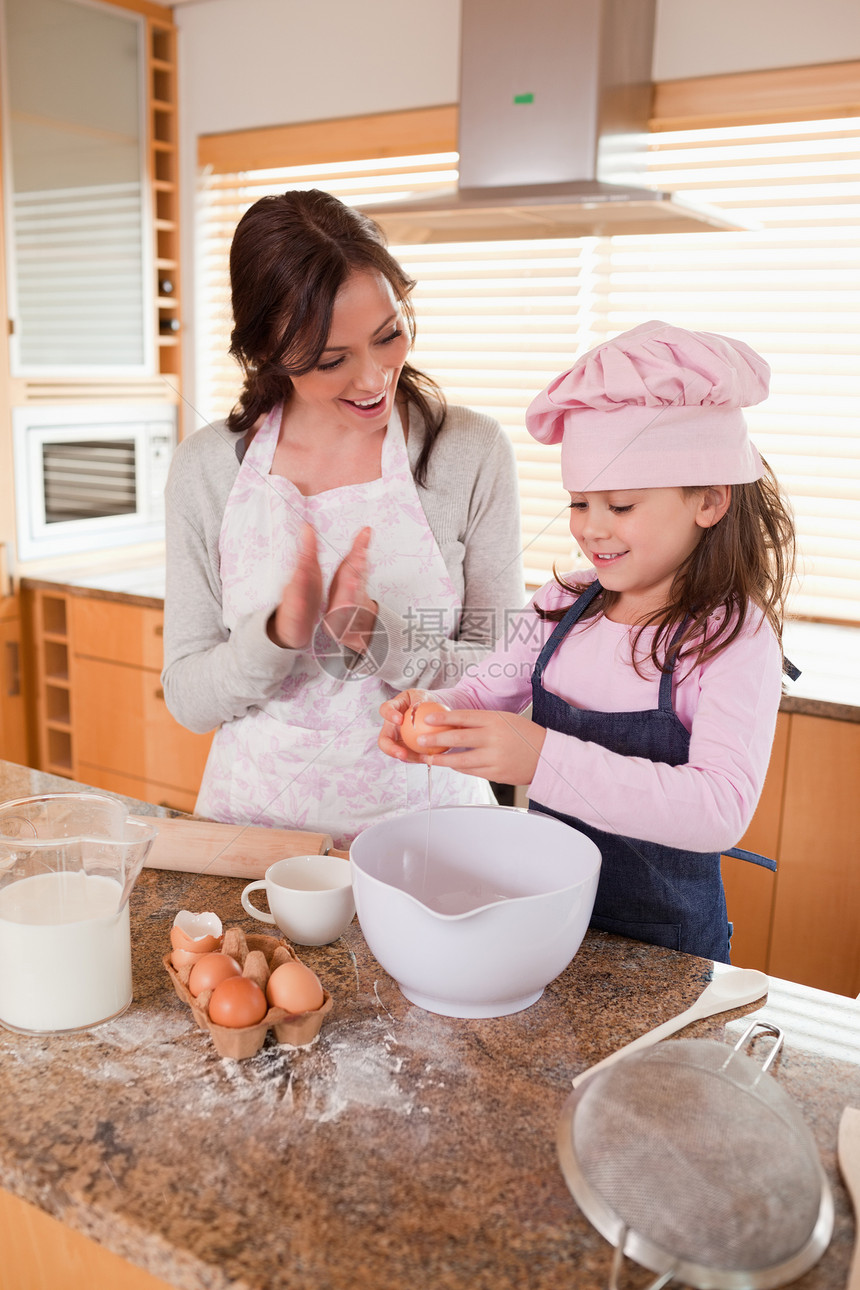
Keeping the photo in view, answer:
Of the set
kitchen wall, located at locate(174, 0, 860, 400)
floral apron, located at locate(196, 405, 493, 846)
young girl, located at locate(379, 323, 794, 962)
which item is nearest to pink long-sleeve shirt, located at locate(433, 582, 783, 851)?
young girl, located at locate(379, 323, 794, 962)

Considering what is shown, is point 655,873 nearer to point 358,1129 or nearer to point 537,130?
point 358,1129

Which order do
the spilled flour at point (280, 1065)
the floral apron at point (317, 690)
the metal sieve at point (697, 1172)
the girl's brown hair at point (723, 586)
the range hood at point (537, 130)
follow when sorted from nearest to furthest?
the metal sieve at point (697, 1172) → the spilled flour at point (280, 1065) → the girl's brown hair at point (723, 586) → the floral apron at point (317, 690) → the range hood at point (537, 130)

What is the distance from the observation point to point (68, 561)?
2924mm

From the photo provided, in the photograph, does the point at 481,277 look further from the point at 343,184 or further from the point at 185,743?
the point at 185,743

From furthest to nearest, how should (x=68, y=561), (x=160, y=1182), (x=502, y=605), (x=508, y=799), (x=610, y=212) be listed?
(x=68, y=561)
(x=508, y=799)
(x=610, y=212)
(x=502, y=605)
(x=160, y=1182)

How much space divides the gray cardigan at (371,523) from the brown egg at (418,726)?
339 mm

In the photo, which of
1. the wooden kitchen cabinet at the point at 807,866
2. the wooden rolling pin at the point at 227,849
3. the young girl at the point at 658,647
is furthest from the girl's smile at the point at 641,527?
the wooden kitchen cabinet at the point at 807,866

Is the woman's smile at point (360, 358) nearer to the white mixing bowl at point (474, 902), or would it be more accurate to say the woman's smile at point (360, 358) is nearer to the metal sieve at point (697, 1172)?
the white mixing bowl at point (474, 902)

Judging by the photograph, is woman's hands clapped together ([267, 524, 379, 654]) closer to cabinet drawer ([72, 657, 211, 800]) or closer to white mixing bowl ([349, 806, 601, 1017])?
white mixing bowl ([349, 806, 601, 1017])

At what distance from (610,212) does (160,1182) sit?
150cm

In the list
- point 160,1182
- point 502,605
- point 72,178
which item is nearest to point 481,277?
point 72,178

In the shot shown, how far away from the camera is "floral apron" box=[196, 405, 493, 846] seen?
132 cm

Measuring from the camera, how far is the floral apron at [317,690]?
1315 mm

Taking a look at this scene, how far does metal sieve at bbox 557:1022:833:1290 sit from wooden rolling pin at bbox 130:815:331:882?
1.59 ft
